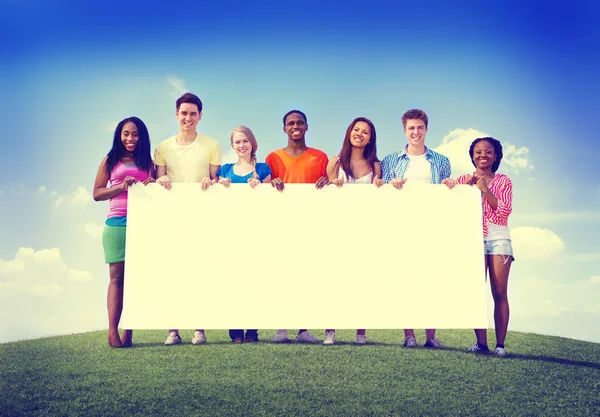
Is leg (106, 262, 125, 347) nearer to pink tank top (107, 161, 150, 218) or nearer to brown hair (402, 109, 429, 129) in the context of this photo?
pink tank top (107, 161, 150, 218)

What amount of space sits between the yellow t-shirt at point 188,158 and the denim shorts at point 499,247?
3.36 m

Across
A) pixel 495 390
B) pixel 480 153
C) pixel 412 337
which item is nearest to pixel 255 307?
pixel 412 337

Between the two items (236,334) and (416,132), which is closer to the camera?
(416,132)

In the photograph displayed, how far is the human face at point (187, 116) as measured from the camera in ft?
23.5

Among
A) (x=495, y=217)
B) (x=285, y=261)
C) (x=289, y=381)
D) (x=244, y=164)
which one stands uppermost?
(x=244, y=164)

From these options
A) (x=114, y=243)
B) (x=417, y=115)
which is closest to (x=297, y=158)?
(x=417, y=115)

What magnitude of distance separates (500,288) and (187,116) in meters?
4.24

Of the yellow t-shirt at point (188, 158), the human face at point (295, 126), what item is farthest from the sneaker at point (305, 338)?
the human face at point (295, 126)

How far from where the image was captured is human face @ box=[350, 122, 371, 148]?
6.98 m

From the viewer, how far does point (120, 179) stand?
710 cm

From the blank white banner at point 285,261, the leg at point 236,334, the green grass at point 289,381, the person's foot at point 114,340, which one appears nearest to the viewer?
the green grass at point 289,381

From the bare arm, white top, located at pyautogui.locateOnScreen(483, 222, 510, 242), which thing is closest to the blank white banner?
the bare arm

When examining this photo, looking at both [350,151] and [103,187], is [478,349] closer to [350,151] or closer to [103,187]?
[350,151]

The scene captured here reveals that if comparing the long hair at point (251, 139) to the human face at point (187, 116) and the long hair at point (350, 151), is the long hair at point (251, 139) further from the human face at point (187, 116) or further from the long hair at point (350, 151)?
the long hair at point (350, 151)
